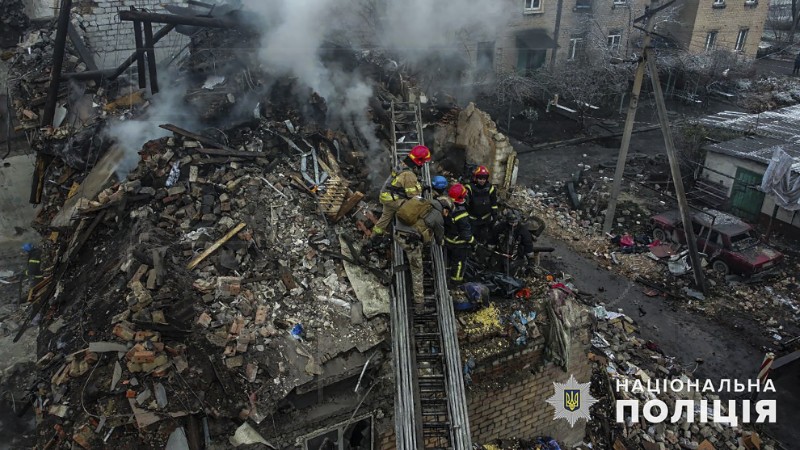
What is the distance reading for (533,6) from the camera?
21750 mm

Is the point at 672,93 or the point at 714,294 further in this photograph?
the point at 672,93

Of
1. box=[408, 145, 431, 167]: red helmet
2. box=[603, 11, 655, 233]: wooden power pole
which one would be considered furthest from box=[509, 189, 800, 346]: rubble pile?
box=[408, 145, 431, 167]: red helmet

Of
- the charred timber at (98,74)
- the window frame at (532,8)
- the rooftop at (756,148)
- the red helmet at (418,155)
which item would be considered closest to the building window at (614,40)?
the window frame at (532,8)

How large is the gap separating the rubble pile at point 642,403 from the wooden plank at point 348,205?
468cm

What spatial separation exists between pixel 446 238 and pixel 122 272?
3.94 meters

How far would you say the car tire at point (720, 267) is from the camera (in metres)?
11.6

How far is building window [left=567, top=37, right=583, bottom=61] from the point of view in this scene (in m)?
23.2

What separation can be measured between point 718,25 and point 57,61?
27.7 meters

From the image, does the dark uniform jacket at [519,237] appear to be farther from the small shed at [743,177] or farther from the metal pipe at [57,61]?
the small shed at [743,177]

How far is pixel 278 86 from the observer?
9047mm

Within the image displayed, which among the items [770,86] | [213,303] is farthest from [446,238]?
[770,86]

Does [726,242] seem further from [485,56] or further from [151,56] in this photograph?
[485,56]

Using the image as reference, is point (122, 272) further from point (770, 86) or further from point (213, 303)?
point (770, 86)

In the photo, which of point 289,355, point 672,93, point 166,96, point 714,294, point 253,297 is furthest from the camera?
point 672,93
